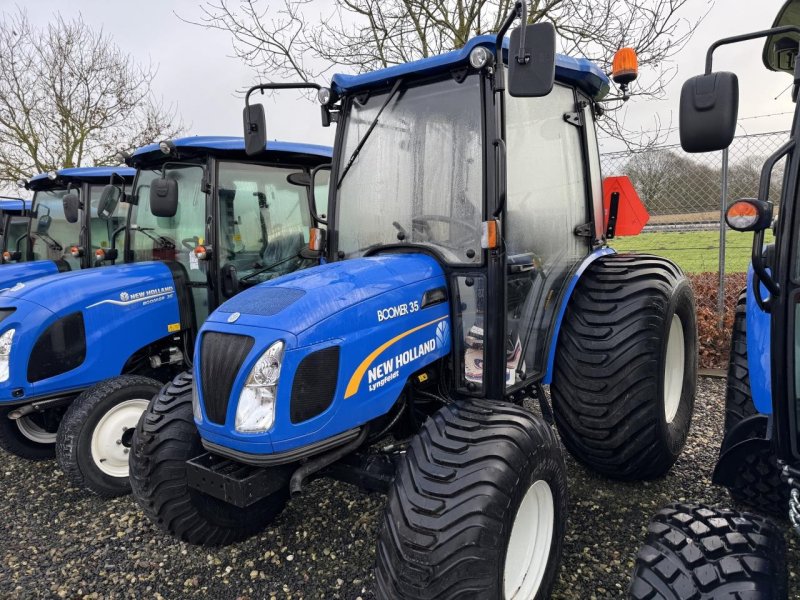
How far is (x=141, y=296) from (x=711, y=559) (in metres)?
3.82

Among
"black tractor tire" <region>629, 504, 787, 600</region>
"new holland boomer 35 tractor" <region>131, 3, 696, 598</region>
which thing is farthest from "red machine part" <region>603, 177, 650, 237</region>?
"black tractor tire" <region>629, 504, 787, 600</region>

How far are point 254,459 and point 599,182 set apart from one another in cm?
255

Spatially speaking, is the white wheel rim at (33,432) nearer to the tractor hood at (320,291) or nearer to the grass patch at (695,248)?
the tractor hood at (320,291)

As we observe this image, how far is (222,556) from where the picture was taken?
273 cm

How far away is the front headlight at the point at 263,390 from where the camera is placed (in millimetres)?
1951

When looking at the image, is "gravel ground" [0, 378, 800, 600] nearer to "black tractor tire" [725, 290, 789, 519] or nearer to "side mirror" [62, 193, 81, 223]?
"black tractor tire" [725, 290, 789, 519]

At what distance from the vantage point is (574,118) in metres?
3.05

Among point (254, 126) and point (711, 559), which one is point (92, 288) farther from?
point (711, 559)

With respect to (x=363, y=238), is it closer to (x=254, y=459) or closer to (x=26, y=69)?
(x=254, y=459)

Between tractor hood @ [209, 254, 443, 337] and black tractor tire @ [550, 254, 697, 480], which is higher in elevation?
tractor hood @ [209, 254, 443, 337]

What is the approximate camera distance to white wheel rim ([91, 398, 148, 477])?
3.52 m


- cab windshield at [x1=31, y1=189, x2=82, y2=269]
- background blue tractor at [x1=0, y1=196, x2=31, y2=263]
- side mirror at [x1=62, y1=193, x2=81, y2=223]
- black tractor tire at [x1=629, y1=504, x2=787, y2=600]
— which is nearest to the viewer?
black tractor tire at [x1=629, y1=504, x2=787, y2=600]

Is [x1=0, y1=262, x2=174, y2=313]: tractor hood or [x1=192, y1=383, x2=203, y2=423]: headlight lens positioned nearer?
[x1=192, y1=383, x2=203, y2=423]: headlight lens

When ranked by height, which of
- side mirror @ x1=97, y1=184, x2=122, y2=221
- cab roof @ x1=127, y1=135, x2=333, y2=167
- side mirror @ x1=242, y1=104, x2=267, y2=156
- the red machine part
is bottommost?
the red machine part
